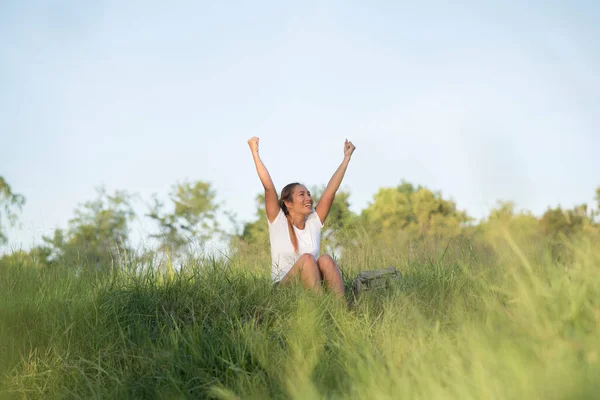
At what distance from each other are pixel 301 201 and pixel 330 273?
85cm

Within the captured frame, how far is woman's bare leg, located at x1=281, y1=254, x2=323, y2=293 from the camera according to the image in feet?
17.5

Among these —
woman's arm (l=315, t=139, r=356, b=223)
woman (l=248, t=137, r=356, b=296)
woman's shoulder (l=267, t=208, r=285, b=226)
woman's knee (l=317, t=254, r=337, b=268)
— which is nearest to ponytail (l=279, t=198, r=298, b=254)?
woman (l=248, t=137, r=356, b=296)

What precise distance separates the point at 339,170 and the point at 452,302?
1812 mm

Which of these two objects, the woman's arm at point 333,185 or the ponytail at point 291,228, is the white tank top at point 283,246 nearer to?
the ponytail at point 291,228

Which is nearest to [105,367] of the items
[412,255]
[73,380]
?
[73,380]

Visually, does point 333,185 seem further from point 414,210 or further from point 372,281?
point 414,210

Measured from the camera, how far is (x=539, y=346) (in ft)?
9.59

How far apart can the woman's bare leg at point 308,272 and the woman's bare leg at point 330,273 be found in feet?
0.22

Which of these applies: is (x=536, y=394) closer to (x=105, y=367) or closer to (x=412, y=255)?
(x=105, y=367)

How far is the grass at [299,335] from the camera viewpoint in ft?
9.48

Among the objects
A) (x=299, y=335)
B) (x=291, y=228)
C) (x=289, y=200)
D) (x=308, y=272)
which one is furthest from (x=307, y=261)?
(x=299, y=335)

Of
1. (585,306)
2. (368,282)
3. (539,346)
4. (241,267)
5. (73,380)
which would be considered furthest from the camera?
(241,267)

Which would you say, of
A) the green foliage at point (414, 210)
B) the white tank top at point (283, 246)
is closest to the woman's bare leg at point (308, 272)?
the white tank top at point (283, 246)

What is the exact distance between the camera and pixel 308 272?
536 centimetres
